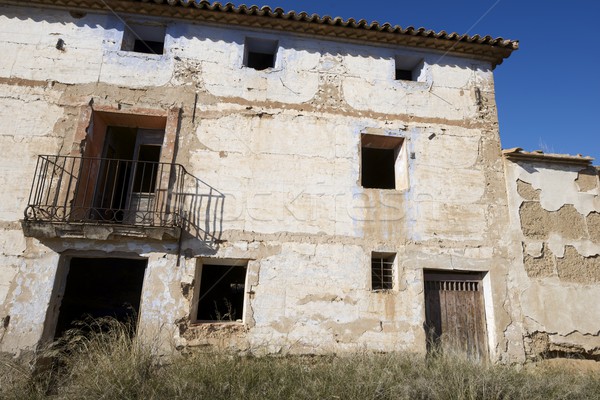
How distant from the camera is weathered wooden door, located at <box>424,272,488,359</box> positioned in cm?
681

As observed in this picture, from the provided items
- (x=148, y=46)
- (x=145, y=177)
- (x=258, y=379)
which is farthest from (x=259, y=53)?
(x=258, y=379)

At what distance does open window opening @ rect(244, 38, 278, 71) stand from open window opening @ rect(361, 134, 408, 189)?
2679mm

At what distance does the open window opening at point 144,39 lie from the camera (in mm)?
7673

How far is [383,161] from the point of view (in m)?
10.0

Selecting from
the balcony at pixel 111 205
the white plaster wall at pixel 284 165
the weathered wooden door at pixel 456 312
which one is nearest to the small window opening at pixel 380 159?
the white plaster wall at pixel 284 165

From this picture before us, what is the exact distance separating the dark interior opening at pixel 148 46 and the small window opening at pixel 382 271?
5906mm

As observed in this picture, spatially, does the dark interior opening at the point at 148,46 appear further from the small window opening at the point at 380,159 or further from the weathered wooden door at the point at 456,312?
the weathered wooden door at the point at 456,312

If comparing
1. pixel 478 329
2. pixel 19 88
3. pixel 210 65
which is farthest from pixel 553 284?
pixel 19 88

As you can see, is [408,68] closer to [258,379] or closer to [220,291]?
[220,291]

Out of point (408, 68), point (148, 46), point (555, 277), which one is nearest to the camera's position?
point (555, 277)

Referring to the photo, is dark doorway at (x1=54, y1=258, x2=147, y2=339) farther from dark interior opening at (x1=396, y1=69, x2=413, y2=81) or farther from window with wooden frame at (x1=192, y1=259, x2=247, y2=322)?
dark interior opening at (x1=396, y1=69, x2=413, y2=81)

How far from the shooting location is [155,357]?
19.3ft

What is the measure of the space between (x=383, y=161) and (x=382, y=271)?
3761mm

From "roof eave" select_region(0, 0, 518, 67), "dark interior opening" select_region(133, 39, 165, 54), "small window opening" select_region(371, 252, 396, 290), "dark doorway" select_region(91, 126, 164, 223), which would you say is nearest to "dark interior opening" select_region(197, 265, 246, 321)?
"dark doorway" select_region(91, 126, 164, 223)
